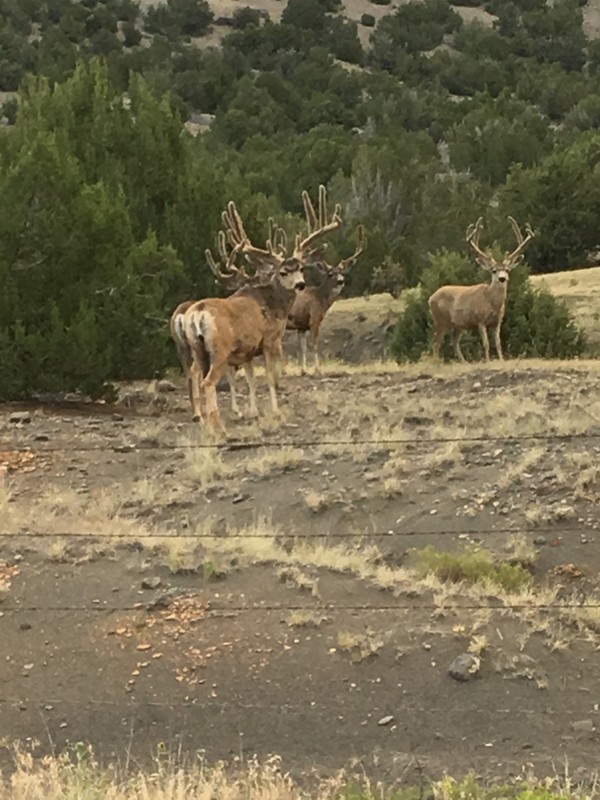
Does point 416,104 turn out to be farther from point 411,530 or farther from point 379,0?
point 411,530

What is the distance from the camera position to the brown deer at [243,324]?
1357 cm

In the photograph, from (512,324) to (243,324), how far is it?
40.2 ft

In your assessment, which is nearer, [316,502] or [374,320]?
[316,502]

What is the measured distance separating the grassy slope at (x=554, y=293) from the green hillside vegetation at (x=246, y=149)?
2.70 metres

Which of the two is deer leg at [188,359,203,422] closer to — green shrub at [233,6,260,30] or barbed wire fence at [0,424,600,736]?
barbed wire fence at [0,424,600,736]

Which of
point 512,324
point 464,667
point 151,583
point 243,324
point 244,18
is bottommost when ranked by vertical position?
point 512,324

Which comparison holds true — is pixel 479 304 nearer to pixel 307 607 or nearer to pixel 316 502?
pixel 316 502

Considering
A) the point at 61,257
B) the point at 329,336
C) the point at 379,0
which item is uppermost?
the point at 379,0

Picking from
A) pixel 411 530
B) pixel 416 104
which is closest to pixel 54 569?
pixel 411 530

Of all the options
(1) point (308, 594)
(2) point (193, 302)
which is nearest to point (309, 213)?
(2) point (193, 302)

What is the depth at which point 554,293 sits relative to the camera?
31547 millimetres

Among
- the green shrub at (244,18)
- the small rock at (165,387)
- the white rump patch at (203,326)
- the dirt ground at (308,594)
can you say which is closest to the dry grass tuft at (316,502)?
the dirt ground at (308,594)

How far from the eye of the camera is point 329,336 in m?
31.0

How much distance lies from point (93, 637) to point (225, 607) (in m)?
0.97
